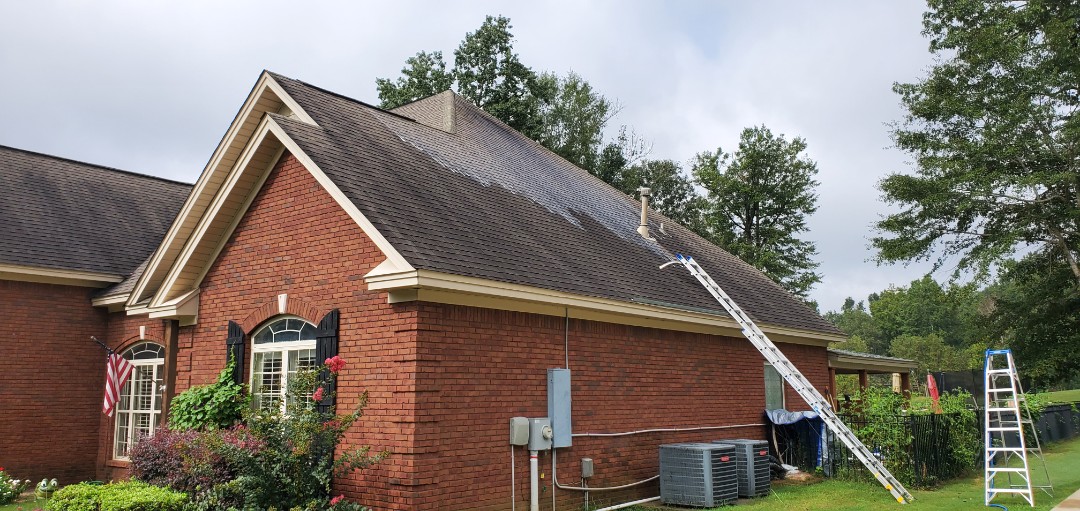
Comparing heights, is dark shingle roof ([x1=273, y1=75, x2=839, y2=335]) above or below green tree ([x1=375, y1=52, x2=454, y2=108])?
below

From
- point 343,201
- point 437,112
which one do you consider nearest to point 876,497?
point 343,201

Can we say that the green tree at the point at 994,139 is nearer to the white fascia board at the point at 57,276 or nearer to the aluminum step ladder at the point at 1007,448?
the aluminum step ladder at the point at 1007,448

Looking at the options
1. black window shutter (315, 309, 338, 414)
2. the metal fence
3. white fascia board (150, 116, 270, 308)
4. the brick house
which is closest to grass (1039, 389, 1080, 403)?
the metal fence

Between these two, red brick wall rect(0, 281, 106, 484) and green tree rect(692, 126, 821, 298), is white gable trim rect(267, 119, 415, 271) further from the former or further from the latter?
green tree rect(692, 126, 821, 298)

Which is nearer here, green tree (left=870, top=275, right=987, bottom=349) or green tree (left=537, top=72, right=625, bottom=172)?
green tree (left=537, top=72, right=625, bottom=172)

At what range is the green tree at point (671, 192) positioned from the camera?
43.7 m

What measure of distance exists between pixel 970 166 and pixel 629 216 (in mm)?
14566

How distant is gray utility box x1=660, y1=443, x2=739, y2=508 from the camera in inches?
462

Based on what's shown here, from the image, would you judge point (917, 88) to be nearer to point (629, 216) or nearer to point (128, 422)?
point (629, 216)

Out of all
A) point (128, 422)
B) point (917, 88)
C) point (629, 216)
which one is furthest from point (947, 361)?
point (128, 422)

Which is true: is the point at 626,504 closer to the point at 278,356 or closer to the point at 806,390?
the point at 806,390

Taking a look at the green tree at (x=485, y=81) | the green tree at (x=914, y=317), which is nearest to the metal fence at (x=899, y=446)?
the green tree at (x=485, y=81)

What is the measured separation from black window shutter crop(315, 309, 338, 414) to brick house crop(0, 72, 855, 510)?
0.17 ft

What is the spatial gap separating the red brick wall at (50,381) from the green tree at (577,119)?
27378 mm
